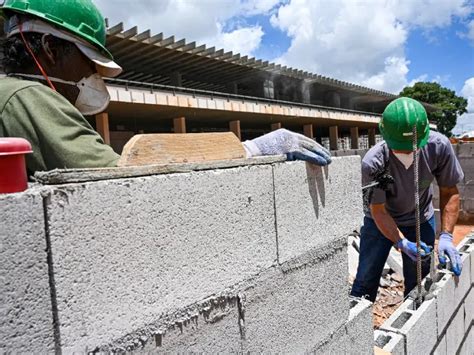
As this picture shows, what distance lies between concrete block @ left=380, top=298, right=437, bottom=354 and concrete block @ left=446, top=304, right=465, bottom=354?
0.48 meters

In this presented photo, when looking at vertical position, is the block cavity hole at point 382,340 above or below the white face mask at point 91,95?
below

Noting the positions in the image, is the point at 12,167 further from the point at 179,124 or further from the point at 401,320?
the point at 179,124

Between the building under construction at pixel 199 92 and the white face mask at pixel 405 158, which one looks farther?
the building under construction at pixel 199 92

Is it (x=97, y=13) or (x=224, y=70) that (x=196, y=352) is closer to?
(x=97, y=13)

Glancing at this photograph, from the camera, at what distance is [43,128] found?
1051mm

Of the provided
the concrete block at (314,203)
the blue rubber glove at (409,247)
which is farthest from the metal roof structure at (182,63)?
the concrete block at (314,203)

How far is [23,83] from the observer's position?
1101mm

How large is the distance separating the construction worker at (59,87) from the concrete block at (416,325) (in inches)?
55.8

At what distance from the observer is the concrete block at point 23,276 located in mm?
731

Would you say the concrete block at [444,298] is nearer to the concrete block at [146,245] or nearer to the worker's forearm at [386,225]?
the worker's forearm at [386,225]

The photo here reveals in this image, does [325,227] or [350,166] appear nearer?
[325,227]

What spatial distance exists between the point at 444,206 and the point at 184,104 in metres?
12.4

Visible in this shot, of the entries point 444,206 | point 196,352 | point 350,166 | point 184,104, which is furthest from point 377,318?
point 184,104

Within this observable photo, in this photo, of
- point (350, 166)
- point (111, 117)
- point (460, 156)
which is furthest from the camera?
point (111, 117)
